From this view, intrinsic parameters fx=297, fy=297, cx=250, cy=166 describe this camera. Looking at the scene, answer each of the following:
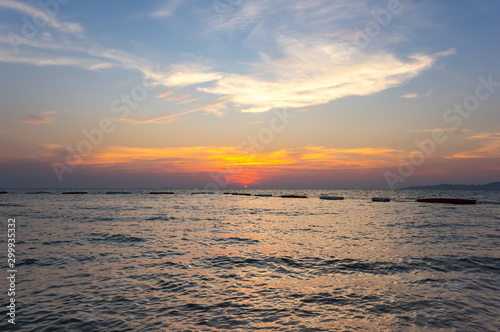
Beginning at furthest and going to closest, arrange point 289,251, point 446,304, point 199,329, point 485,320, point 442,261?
point 289,251, point 442,261, point 446,304, point 485,320, point 199,329

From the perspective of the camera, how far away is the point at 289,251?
25094 millimetres

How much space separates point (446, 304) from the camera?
13391 mm

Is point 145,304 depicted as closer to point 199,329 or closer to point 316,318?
point 199,329

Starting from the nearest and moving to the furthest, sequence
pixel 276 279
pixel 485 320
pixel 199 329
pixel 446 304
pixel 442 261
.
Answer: pixel 199 329
pixel 485 320
pixel 446 304
pixel 276 279
pixel 442 261

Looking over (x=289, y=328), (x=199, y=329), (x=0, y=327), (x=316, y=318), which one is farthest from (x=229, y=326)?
(x=0, y=327)

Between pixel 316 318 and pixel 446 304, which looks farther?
pixel 446 304

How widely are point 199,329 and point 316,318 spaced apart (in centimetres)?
462

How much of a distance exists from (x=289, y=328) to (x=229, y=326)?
7.35ft

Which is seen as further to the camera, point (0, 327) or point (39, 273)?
point (39, 273)

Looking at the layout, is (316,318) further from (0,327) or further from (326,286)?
(0,327)

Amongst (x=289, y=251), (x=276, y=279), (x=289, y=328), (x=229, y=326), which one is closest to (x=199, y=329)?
(x=229, y=326)

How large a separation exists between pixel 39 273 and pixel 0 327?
26.4ft

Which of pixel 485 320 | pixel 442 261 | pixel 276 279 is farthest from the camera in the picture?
pixel 442 261

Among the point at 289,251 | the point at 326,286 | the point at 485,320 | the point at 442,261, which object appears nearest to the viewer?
the point at 485,320
